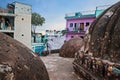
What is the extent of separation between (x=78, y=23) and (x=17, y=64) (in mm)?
27723

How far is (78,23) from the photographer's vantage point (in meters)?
30.2

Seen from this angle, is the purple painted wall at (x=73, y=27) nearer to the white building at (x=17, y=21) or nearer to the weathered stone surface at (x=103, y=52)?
the white building at (x=17, y=21)

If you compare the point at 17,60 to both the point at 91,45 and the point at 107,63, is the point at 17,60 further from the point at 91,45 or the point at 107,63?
the point at 91,45

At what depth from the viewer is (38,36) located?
31.4 m

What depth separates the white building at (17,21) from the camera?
76.7 ft

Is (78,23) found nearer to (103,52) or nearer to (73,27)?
(73,27)

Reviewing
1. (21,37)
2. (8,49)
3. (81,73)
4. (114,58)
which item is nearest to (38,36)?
(21,37)

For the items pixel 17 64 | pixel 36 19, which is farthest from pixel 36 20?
pixel 17 64

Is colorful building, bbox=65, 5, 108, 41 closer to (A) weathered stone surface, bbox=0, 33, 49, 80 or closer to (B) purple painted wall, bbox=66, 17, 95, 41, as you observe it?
(B) purple painted wall, bbox=66, 17, 95, 41

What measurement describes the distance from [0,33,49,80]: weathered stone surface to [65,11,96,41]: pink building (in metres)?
24.8

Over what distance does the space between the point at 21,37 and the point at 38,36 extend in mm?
6563

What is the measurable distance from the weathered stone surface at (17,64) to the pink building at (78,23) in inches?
974

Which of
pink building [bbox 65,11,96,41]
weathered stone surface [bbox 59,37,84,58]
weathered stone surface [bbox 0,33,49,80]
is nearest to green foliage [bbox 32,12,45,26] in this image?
pink building [bbox 65,11,96,41]

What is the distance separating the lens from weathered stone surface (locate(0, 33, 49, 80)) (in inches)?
111
